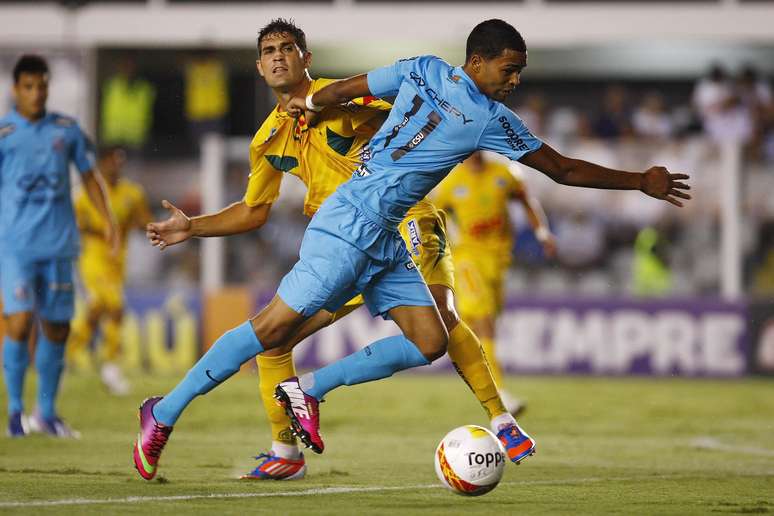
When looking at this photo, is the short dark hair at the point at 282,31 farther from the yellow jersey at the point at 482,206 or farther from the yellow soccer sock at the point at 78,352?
the yellow soccer sock at the point at 78,352

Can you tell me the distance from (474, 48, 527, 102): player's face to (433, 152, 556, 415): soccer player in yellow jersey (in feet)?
19.4

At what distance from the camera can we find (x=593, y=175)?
6.37 meters

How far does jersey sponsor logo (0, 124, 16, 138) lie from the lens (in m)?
9.67

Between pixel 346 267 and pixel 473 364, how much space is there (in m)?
1.17

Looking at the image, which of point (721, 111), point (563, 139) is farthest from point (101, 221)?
point (721, 111)

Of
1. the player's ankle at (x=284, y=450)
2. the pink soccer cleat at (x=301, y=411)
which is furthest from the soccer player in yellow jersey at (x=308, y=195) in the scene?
the pink soccer cleat at (x=301, y=411)

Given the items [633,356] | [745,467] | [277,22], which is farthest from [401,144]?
[633,356]

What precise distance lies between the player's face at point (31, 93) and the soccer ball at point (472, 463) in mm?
4592

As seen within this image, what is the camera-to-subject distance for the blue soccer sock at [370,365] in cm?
677

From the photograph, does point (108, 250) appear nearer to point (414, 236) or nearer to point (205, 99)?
point (205, 99)

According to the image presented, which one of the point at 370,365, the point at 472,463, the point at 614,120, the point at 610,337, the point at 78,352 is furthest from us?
the point at 614,120

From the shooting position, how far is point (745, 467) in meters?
8.07

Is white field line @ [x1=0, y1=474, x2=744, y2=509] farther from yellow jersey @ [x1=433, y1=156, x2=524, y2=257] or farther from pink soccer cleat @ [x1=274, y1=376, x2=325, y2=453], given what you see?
yellow jersey @ [x1=433, y1=156, x2=524, y2=257]

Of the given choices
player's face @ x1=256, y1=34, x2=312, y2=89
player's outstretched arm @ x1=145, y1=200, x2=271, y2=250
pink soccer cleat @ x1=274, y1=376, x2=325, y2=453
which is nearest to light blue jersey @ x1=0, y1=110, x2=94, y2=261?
player's outstretched arm @ x1=145, y1=200, x2=271, y2=250
